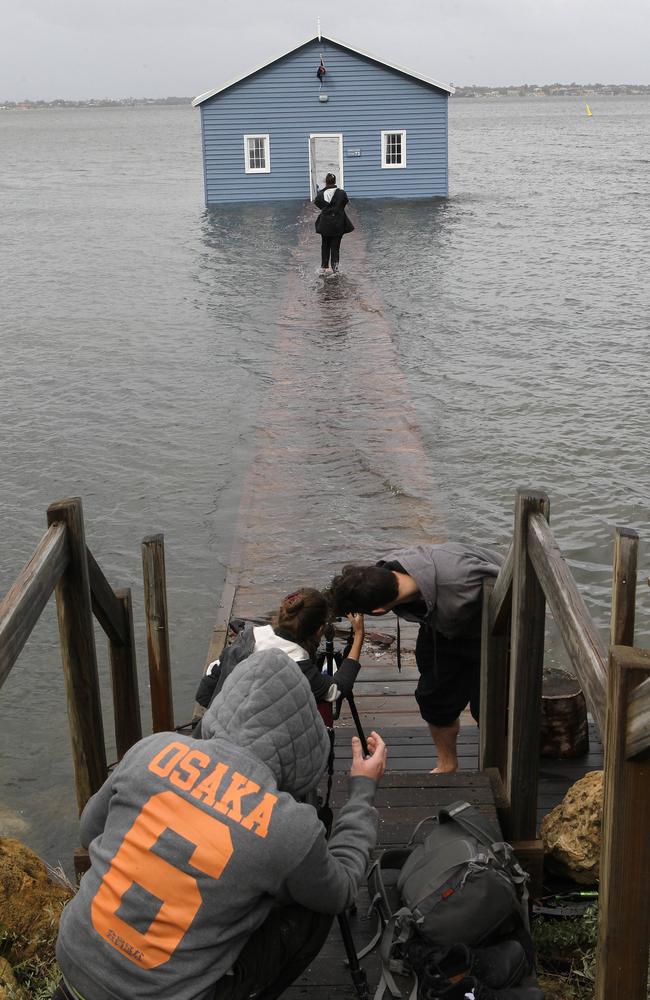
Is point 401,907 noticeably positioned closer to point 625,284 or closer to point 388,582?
point 388,582

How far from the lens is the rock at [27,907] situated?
4.03 m

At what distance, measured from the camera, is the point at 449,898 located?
11.0 feet

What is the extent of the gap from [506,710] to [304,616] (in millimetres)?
1220

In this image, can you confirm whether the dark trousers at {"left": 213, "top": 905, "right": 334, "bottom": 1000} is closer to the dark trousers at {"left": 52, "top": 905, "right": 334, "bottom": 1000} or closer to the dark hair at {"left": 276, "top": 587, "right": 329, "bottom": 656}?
the dark trousers at {"left": 52, "top": 905, "right": 334, "bottom": 1000}

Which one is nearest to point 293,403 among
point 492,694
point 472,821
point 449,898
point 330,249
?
point 330,249

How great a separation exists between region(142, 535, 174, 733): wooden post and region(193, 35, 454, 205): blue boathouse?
2986 cm

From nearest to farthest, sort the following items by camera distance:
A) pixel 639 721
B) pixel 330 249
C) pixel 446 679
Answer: pixel 639 721 < pixel 446 679 < pixel 330 249

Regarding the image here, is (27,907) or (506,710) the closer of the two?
(27,907)

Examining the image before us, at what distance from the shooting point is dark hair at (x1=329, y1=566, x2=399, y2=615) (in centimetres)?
443

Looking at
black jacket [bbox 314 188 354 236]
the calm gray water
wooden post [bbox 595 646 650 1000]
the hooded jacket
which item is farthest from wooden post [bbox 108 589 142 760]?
black jacket [bbox 314 188 354 236]

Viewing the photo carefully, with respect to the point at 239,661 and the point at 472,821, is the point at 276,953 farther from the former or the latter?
the point at 239,661

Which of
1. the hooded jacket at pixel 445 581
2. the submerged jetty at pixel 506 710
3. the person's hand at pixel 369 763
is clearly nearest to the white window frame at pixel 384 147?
the submerged jetty at pixel 506 710

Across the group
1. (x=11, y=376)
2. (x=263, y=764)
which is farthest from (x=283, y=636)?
(x=11, y=376)

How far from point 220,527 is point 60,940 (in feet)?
28.0
